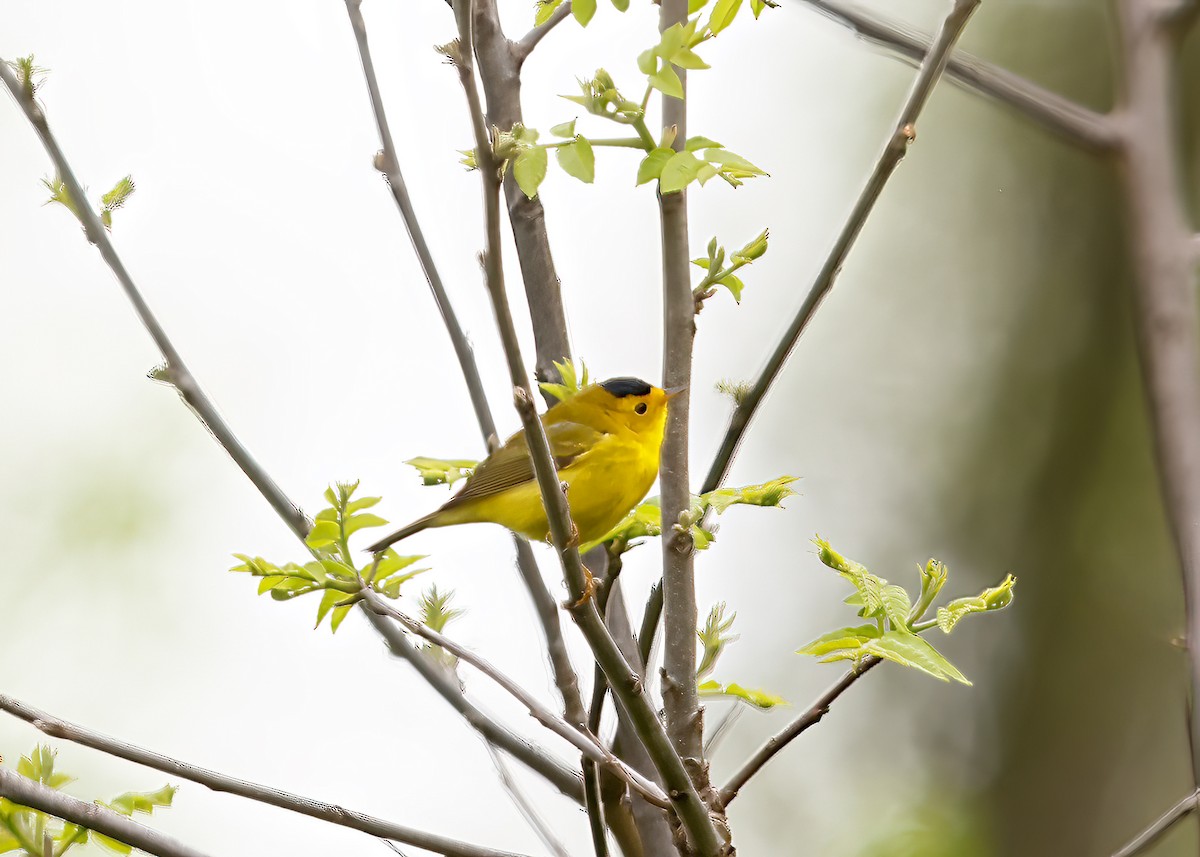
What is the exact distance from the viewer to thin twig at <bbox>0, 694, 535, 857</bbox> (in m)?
1.08

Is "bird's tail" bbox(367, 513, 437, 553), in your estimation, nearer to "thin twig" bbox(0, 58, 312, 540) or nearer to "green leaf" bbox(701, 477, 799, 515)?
"thin twig" bbox(0, 58, 312, 540)

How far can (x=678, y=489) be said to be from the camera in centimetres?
118

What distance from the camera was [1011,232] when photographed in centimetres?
404

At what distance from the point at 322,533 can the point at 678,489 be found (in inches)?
14.4

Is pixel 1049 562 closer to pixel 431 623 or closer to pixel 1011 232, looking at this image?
pixel 1011 232

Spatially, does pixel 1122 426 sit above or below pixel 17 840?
above

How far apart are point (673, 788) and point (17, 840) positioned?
74 cm

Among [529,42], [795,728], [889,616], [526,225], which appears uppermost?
[529,42]

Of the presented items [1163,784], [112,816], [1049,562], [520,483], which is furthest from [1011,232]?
[112,816]

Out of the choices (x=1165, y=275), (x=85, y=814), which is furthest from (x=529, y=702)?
(x=1165, y=275)

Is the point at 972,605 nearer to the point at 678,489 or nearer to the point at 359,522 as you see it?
the point at 678,489

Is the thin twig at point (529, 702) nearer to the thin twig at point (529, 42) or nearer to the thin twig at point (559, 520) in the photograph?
the thin twig at point (559, 520)

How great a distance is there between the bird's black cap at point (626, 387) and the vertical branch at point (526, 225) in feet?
2.14

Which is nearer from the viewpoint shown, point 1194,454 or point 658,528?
point 1194,454
